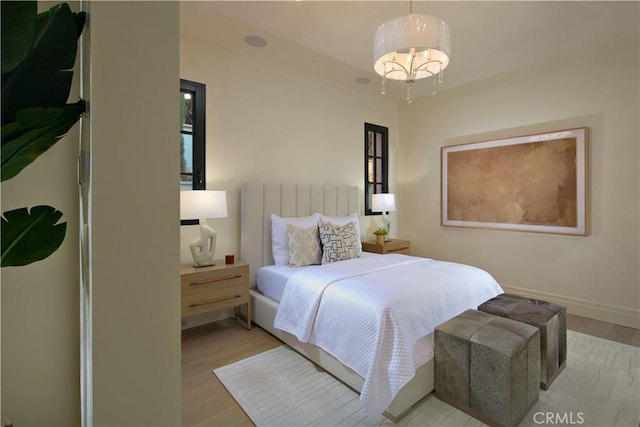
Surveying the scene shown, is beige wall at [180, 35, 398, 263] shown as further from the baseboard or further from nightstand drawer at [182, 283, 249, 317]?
the baseboard

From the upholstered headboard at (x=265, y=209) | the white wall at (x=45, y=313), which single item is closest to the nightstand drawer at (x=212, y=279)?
the upholstered headboard at (x=265, y=209)

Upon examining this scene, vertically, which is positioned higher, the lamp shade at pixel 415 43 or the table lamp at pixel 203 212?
the lamp shade at pixel 415 43

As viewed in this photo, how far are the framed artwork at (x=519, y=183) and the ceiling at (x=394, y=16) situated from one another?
927 mm

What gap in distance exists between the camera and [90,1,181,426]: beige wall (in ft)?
2.11

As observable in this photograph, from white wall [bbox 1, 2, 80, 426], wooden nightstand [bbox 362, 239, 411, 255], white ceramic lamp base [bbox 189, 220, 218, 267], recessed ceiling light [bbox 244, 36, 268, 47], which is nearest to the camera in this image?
white wall [bbox 1, 2, 80, 426]

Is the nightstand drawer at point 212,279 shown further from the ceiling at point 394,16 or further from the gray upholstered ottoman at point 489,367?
the ceiling at point 394,16

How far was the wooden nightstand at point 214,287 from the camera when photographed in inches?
99.7

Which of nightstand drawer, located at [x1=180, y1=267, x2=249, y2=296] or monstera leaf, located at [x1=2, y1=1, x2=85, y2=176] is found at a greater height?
monstera leaf, located at [x1=2, y1=1, x2=85, y2=176]

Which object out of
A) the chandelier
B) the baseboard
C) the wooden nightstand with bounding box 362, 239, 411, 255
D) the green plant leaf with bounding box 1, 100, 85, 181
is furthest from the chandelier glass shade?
the baseboard

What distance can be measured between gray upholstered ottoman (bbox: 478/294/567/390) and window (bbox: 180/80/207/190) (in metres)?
2.75

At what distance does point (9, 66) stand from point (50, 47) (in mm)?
105

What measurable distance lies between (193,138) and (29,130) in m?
2.40

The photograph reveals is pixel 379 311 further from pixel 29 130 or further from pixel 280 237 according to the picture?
pixel 29 130

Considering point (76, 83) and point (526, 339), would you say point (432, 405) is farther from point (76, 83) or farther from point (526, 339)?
point (76, 83)
